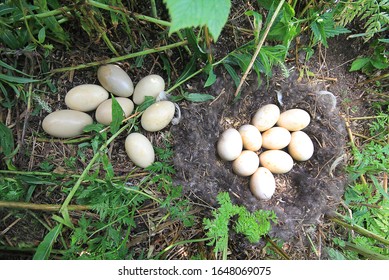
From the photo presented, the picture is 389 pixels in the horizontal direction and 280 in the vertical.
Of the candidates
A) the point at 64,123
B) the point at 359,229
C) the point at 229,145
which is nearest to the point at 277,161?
the point at 229,145

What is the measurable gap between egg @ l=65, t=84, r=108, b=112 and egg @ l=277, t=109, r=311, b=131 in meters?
0.63

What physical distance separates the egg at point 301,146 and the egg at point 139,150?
52 centimetres

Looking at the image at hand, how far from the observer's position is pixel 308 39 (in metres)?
1.15

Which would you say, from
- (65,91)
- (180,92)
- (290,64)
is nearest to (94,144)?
(65,91)

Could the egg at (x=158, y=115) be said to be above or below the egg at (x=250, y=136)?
above

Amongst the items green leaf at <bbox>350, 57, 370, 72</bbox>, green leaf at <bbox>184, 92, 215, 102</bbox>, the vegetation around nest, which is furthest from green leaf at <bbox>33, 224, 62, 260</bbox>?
green leaf at <bbox>350, 57, 370, 72</bbox>

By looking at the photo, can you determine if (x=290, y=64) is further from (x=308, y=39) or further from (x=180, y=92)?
(x=180, y=92)

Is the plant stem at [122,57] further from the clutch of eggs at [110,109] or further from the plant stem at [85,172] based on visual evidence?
the plant stem at [85,172]

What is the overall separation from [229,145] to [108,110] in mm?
398

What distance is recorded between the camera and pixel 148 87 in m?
1.00

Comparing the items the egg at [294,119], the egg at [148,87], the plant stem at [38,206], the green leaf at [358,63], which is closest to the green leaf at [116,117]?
the egg at [148,87]

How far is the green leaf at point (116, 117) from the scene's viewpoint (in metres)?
0.89

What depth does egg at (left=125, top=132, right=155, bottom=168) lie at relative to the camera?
958 mm

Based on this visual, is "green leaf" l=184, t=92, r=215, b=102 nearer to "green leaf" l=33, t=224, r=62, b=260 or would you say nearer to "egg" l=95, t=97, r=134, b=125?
"egg" l=95, t=97, r=134, b=125
